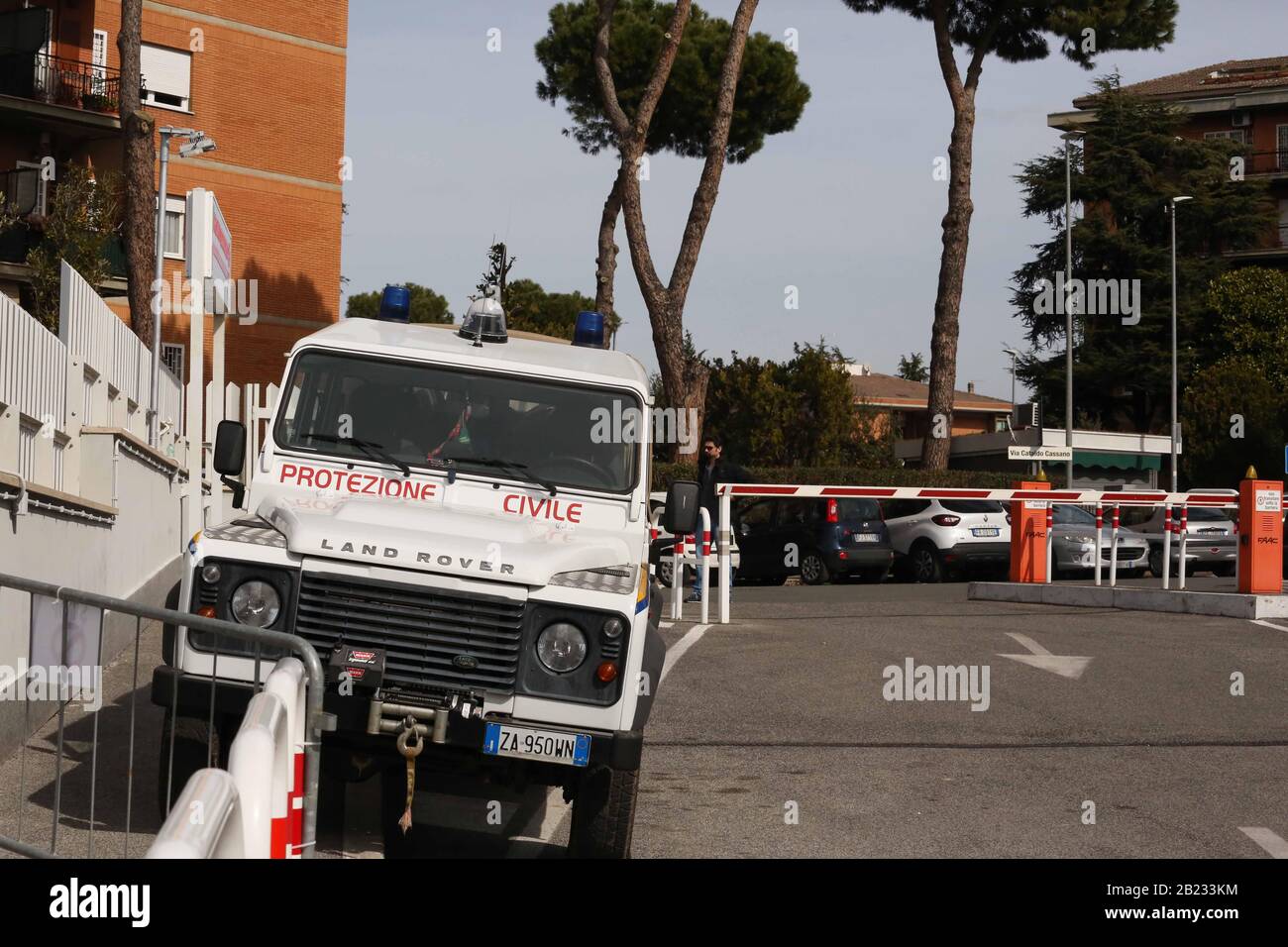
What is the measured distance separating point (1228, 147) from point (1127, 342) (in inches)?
343

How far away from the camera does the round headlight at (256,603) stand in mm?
6262

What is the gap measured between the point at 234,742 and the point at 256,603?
2403 millimetres

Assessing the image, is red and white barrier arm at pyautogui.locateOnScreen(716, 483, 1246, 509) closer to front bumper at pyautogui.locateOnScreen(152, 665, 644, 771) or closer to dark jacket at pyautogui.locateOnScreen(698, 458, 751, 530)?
dark jacket at pyautogui.locateOnScreen(698, 458, 751, 530)

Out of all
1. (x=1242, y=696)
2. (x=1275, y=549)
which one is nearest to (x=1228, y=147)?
(x=1275, y=549)

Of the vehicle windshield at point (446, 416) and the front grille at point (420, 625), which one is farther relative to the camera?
the vehicle windshield at point (446, 416)

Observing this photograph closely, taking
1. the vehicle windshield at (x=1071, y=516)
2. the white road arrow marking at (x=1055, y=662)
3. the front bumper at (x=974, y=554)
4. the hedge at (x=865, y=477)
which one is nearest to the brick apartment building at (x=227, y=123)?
the hedge at (x=865, y=477)

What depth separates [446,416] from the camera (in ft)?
24.9

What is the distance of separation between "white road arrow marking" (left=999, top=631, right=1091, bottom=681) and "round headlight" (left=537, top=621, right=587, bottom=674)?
669cm

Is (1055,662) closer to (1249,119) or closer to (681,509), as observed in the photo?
(681,509)

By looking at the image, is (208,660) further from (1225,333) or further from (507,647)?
(1225,333)

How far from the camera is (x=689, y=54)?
38312mm

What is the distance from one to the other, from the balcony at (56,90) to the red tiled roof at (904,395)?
47658 millimetres

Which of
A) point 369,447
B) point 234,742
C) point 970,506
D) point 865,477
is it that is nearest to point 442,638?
point 369,447

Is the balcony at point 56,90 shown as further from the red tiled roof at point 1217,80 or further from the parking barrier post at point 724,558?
the red tiled roof at point 1217,80
